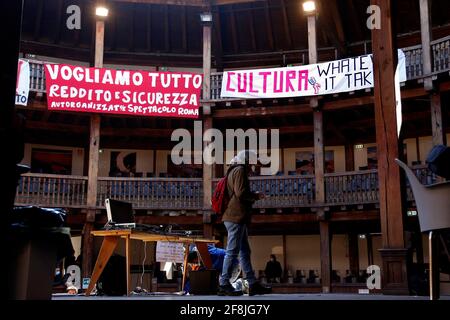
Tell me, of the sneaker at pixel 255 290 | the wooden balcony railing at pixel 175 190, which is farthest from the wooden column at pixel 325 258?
the sneaker at pixel 255 290

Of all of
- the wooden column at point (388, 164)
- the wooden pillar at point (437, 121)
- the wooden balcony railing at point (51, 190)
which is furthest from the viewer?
the wooden balcony railing at point (51, 190)

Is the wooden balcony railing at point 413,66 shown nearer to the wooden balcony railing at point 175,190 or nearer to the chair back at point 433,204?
the wooden balcony railing at point 175,190

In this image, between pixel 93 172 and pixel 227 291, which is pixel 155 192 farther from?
pixel 227 291

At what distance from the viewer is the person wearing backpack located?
20.1 feet

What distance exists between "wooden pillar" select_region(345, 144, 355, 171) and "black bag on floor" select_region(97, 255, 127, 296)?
42.5 feet

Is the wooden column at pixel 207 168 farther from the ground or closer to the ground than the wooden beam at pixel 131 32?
closer to the ground

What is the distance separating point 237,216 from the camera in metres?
6.12

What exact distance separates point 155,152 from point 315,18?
753 centimetres

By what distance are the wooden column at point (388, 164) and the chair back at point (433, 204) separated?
2822 millimetres

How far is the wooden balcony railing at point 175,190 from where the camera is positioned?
51.1 ft

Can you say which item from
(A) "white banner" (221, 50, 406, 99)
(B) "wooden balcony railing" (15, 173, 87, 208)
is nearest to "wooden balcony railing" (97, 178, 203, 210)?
(B) "wooden balcony railing" (15, 173, 87, 208)

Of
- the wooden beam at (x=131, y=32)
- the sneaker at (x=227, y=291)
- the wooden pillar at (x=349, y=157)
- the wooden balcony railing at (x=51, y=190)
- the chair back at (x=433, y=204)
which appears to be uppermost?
the wooden beam at (x=131, y=32)

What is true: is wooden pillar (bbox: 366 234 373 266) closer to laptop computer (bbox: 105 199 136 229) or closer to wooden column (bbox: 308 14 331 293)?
wooden column (bbox: 308 14 331 293)

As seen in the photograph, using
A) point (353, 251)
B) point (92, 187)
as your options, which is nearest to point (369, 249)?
point (353, 251)
